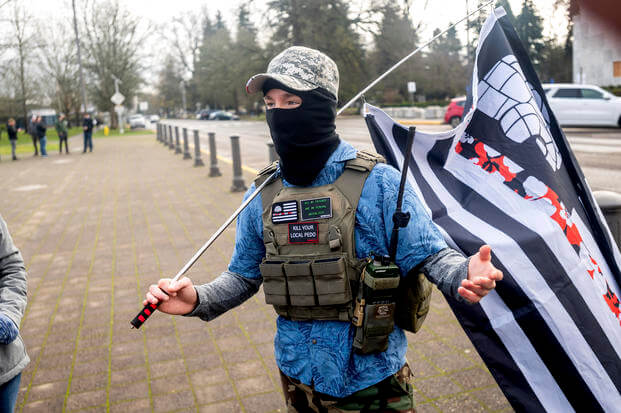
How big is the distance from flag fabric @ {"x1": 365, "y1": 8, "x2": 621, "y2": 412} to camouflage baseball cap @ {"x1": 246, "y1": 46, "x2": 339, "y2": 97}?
117cm

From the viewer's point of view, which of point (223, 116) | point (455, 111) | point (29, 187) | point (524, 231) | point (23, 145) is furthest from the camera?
point (223, 116)

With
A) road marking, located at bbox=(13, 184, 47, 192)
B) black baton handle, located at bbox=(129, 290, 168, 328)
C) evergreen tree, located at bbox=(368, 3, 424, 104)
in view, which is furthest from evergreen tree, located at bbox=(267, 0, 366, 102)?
black baton handle, located at bbox=(129, 290, 168, 328)

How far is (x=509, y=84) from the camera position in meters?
3.02

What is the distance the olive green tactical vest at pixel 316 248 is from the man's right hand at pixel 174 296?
Result: 0.88ft

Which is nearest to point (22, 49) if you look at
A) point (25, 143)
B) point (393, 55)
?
point (25, 143)

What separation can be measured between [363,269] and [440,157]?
4.47 feet

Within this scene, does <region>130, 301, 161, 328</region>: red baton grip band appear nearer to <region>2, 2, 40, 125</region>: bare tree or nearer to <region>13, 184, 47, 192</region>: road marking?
<region>13, 184, 47, 192</region>: road marking

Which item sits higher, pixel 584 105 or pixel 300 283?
pixel 584 105

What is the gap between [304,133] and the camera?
2.08 metres

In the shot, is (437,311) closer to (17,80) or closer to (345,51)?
(345,51)

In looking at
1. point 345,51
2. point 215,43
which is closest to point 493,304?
point 345,51

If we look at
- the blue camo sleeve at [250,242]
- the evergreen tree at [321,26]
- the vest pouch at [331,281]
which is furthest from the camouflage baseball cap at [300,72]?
the evergreen tree at [321,26]

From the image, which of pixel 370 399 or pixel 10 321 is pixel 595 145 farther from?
pixel 10 321

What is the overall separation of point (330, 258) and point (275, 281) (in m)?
0.23
